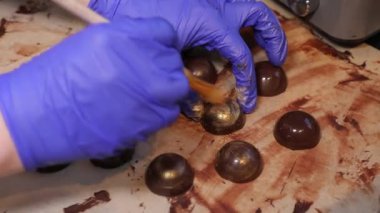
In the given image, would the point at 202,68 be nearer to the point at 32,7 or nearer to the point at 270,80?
the point at 270,80

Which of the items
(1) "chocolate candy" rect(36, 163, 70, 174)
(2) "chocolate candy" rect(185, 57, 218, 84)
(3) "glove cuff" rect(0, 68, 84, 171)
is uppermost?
(3) "glove cuff" rect(0, 68, 84, 171)

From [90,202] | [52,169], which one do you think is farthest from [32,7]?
[90,202]

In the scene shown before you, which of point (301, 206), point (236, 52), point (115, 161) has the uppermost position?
point (236, 52)

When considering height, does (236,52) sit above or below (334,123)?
above

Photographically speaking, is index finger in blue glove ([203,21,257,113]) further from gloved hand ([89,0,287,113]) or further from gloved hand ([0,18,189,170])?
gloved hand ([0,18,189,170])

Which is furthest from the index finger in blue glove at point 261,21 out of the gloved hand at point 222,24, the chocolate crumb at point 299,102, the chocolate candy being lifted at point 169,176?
the chocolate candy being lifted at point 169,176

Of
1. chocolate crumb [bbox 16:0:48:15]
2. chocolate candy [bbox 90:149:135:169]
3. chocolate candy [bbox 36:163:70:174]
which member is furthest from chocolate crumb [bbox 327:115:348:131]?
chocolate crumb [bbox 16:0:48:15]

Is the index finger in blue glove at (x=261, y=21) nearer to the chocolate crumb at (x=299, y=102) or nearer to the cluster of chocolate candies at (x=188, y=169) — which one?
the chocolate crumb at (x=299, y=102)
